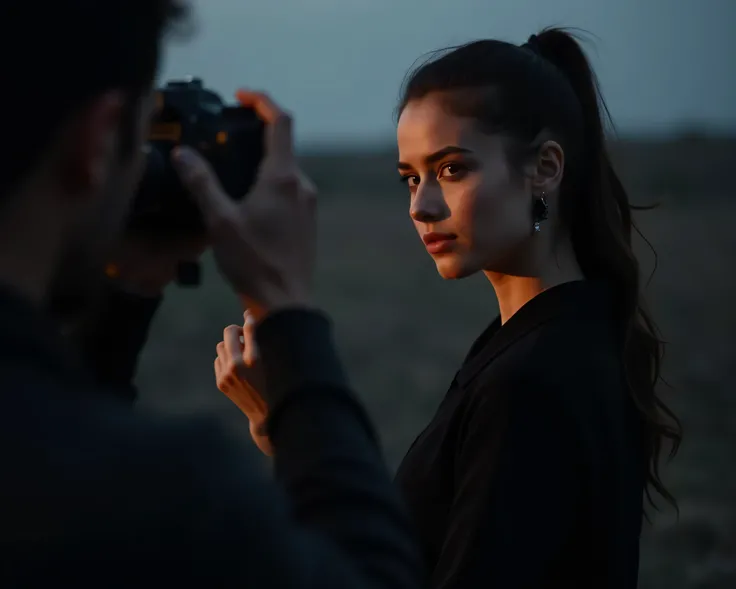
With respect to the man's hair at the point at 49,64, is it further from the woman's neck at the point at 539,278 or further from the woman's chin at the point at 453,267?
the woman's neck at the point at 539,278

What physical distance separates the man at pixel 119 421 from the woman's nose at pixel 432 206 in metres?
0.99

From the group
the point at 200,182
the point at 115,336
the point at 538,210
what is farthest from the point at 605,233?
the point at 200,182

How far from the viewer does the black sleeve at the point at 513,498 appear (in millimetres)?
1850

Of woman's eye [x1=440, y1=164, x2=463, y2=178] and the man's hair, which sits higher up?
the man's hair

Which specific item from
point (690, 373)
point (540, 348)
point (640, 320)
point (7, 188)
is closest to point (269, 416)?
point (7, 188)

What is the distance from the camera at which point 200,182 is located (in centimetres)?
117

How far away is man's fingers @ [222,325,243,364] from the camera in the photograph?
1.77m

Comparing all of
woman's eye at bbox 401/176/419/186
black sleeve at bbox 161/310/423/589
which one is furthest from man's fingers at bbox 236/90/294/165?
woman's eye at bbox 401/176/419/186

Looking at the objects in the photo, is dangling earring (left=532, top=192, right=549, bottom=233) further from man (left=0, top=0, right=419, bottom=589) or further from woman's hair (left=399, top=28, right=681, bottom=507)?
man (left=0, top=0, right=419, bottom=589)

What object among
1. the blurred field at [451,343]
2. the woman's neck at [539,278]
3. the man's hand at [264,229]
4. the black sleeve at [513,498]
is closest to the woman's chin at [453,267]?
the woman's neck at [539,278]

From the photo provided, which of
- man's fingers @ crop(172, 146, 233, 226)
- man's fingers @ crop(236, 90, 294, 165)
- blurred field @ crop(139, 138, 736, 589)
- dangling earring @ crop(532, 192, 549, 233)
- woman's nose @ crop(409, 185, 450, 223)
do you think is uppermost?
man's fingers @ crop(236, 90, 294, 165)

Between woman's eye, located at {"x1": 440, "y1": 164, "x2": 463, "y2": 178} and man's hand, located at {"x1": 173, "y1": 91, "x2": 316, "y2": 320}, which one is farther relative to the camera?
woman's eye, located at {"x1": 440, "y1": 164, "x2": 463, "y2": 178}

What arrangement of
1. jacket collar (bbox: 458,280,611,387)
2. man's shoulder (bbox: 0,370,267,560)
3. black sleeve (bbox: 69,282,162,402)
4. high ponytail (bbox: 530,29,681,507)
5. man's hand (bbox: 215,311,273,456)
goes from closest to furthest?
man's shoulder (bbox: 0,370,267,560) → black sleeve (bbox: 69,282,162,402) → man's hand (bbox: 215,311,273,456) → jacket collar (bbox: 458,280,611,387) → high ponytail (bbox: 530,29,681,507)

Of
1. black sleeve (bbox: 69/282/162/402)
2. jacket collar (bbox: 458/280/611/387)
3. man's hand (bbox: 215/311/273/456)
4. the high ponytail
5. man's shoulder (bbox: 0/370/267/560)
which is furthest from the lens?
the high ponytail
